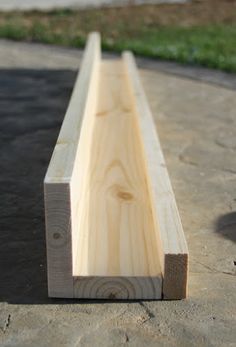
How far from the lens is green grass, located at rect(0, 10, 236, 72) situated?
29.3 ft

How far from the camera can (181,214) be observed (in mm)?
4105

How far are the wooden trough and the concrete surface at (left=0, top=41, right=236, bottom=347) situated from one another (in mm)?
83

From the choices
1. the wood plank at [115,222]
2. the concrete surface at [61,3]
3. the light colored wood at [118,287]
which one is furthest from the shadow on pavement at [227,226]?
the concrete surface at [61,3]

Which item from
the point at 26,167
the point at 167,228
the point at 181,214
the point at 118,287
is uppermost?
the point at 167,228

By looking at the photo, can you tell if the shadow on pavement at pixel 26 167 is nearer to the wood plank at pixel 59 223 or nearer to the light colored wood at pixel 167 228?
the wood plank at pixel 59 223

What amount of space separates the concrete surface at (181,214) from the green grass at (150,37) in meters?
1.11

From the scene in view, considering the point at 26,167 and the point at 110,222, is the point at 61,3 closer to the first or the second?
the point at 26,167

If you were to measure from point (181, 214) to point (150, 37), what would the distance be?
6903 millimetres

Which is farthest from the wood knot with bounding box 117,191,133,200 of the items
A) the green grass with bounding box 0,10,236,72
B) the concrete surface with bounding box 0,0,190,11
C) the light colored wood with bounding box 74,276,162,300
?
the concrete surface with bounding box 0,0,190,11

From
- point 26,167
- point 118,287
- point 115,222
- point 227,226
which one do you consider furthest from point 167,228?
point 26,167

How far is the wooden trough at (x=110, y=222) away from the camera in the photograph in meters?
3.01

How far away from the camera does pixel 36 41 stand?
10859 millimetres

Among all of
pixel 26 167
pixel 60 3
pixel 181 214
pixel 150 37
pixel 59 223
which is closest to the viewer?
pixel 59 223

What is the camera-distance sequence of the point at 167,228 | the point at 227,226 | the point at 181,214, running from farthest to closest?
the point at 181,214 → the point at 227,226 → the point at 167,228
